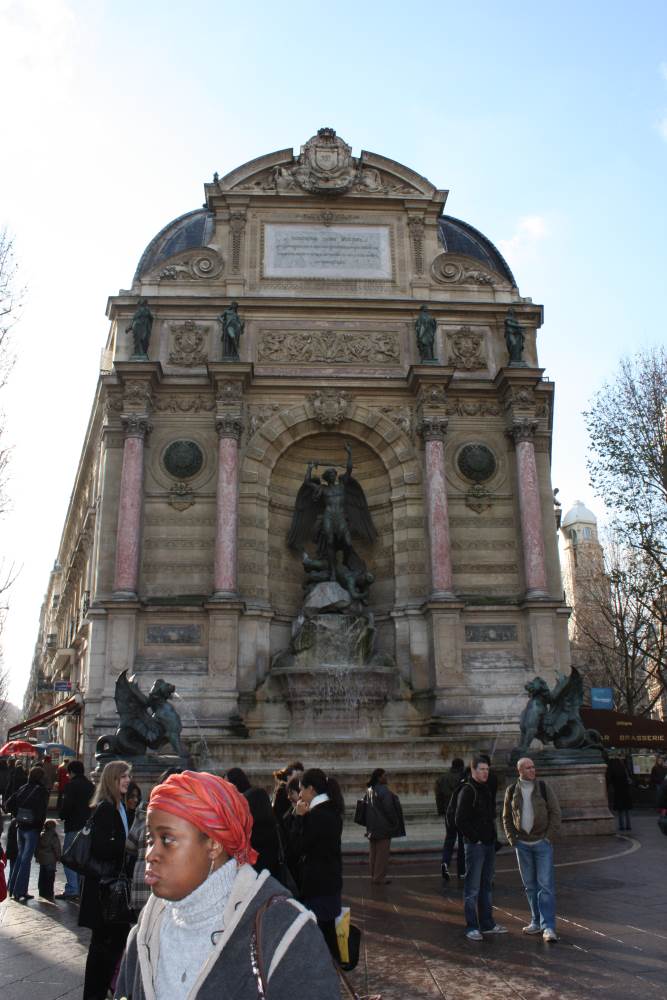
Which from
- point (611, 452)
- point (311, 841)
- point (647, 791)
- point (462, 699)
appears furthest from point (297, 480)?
point (311, 841)

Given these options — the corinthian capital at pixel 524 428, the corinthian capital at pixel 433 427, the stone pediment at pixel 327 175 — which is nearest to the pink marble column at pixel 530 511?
the corinthian capital at pixel 524 428

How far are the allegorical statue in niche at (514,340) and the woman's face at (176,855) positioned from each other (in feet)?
75.1

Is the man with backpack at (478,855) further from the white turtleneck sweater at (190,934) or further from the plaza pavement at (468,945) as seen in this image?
the white turtleneck sweater at (190,934)

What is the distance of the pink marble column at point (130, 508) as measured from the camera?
21391mm

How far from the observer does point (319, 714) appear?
67.4ft

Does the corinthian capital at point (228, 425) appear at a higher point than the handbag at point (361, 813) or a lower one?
higher

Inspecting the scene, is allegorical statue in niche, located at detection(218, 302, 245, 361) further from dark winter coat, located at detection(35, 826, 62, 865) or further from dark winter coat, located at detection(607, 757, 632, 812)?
dark winter coat, located at detection(35, 826, 62, 865)

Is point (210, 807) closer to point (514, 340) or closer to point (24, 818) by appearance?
point (24, 818)

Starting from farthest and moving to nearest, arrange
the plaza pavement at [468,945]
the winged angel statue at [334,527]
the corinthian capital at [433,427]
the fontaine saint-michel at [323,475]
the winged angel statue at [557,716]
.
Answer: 1. the corinthian capital at [433,427]
2. the winged angel statue at [334,527]
3. the fontaine saint-michel at [323,475]
4. the winged angel statue at [557,716]
5. the plaza pavement at [468,945]

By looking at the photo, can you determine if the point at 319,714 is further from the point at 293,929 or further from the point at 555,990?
the point at 293,929

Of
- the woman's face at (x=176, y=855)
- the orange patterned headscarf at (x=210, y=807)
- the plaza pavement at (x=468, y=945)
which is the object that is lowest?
the plaza pavement at (x=468, y=945)

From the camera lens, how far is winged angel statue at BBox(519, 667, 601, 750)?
16984mm

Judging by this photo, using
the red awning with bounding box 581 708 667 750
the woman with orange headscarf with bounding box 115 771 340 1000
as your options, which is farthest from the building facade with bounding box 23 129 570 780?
the woman with orange headscarf with bounding box 115 771 340 1000

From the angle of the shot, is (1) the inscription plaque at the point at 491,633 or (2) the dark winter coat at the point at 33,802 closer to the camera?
(2) the dark winter coat at the point at 33,802
